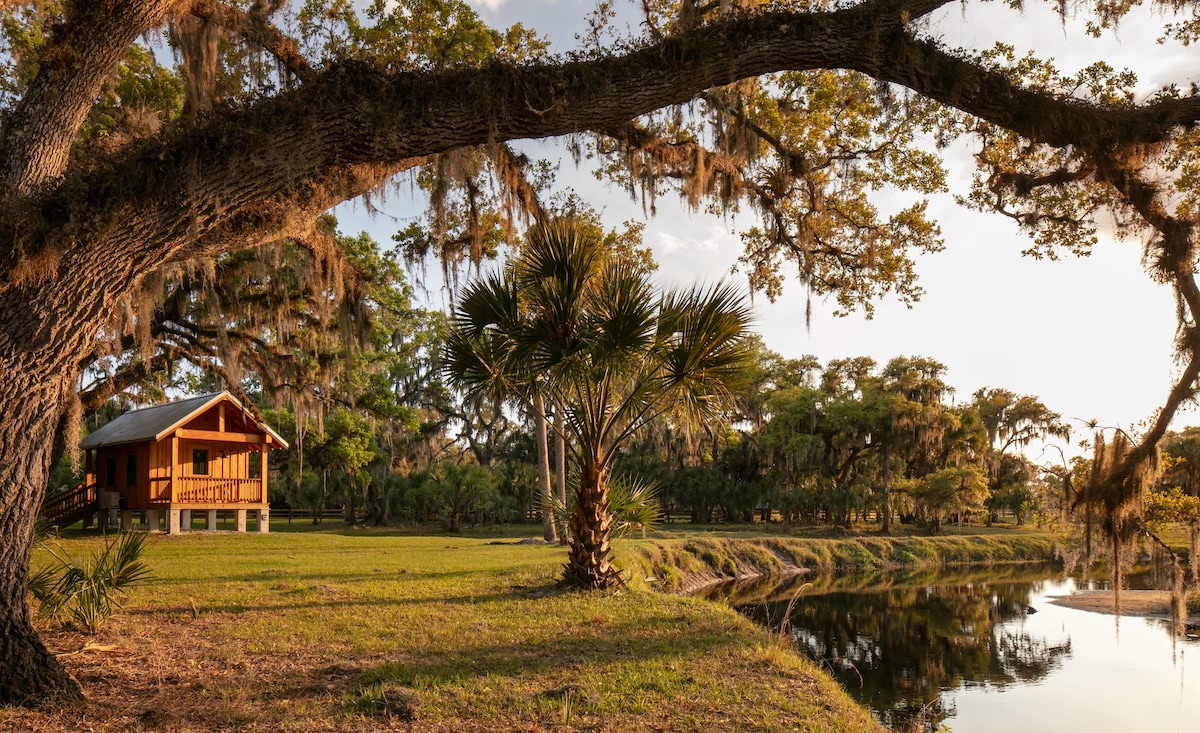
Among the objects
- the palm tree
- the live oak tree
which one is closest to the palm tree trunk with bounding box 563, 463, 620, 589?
the palm tree

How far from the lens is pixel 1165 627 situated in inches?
599

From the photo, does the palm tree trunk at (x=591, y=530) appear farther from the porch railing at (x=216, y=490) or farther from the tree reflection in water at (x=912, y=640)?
the porch railing at (x=216, y=490)

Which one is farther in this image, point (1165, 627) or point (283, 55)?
point (1165, 627)

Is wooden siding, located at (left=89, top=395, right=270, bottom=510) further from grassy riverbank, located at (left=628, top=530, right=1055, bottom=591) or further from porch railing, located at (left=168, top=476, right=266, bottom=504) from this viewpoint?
grassy riverbank, located at (left=628, top=530, right=1055, bottom=591)

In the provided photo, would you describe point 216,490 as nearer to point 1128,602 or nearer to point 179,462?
point 179,462

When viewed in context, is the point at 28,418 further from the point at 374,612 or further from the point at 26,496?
the point at 374,612

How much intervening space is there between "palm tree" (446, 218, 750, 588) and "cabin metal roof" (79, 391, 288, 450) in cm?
1460

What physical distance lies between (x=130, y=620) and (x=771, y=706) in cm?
605

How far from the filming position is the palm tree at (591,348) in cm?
947

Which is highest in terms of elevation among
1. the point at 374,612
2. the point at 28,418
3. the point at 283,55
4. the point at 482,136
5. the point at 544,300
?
the point at 283,55

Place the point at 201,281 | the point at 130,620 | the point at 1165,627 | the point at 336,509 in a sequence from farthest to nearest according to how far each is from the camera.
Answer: the point at 336,509, the point at 1165,627, the point at 201,281, the point at 130,620

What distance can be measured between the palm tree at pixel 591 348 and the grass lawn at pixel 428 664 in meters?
1.91

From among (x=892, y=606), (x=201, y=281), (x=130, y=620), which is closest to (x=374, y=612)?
(x=130, y=620)

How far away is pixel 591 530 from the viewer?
10.1 metres
